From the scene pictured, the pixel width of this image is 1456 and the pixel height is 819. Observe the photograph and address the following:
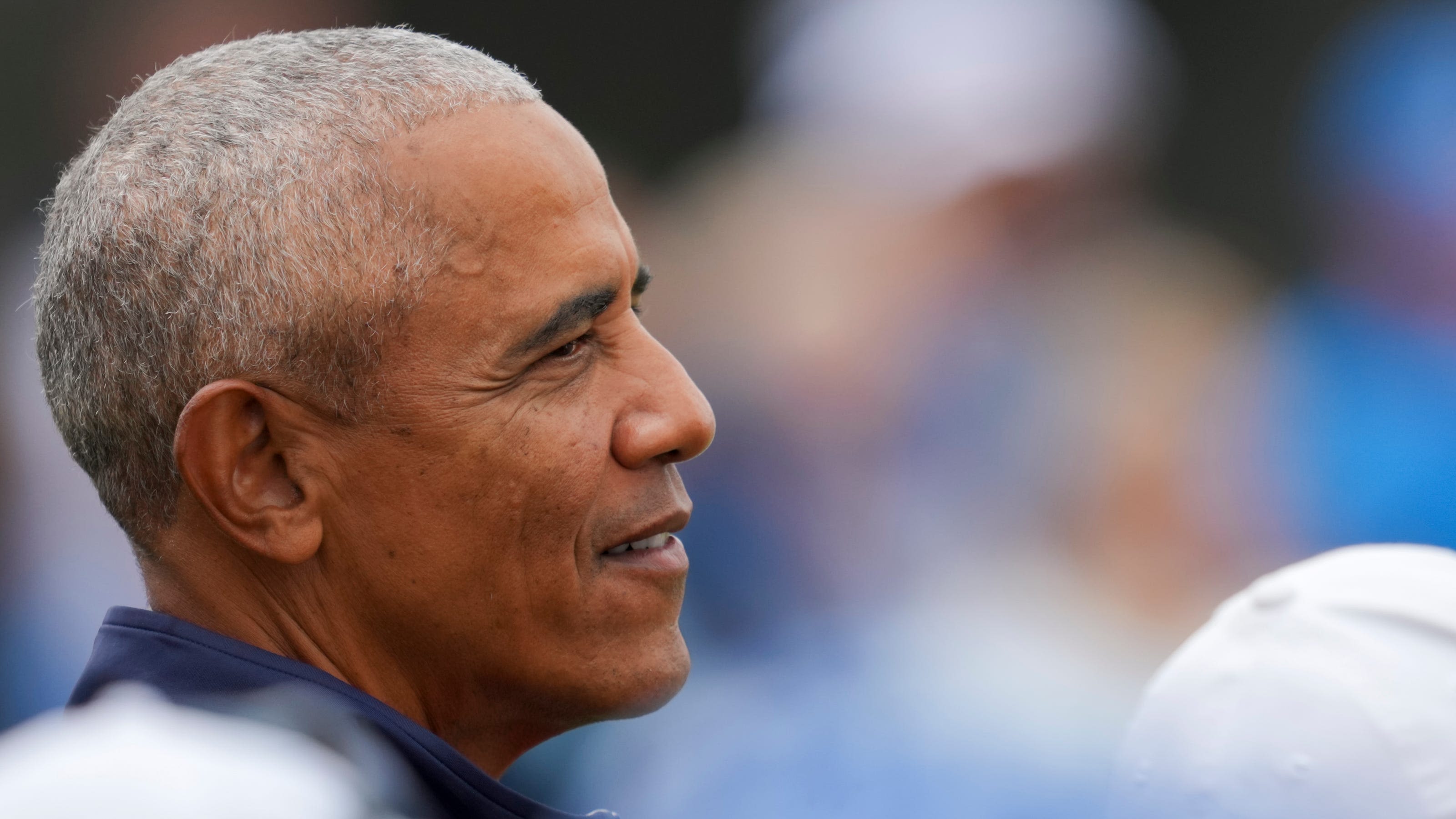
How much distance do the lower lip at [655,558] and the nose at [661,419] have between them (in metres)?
0.12

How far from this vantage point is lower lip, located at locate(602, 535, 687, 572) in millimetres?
1730

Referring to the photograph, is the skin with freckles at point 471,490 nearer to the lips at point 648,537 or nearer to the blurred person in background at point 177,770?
the lips at point 648,537

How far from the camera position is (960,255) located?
116 inches

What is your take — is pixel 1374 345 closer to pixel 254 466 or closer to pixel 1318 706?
pixel 1318 706

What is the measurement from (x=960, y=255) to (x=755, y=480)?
699mm

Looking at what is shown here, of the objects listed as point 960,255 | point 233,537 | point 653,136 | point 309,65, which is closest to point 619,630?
point 233,537

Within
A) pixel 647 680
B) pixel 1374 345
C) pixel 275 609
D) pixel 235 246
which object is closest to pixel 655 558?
pixel 647 680

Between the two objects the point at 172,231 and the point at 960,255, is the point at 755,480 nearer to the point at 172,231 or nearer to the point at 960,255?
the point at 960,255

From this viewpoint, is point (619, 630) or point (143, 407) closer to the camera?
point (143, 407)

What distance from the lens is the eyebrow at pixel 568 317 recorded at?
165 centimetres

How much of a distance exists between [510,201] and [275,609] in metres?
0.59

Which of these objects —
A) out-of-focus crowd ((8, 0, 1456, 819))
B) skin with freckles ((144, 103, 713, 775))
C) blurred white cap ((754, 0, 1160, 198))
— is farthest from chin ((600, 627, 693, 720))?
blurred white cap ((754, 0, 1160, 198))

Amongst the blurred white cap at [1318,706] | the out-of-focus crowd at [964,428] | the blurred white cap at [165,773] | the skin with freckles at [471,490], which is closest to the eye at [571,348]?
the skin with freckles at [471,490]

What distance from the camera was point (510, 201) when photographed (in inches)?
64.0
